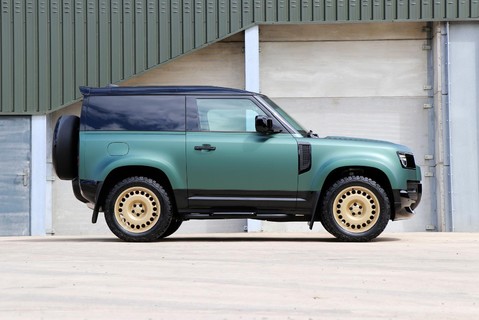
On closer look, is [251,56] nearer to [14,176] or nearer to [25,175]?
[25,175]

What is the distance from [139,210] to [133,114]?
47.2 inches

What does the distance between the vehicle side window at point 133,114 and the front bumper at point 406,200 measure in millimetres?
2752

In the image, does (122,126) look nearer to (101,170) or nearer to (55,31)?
(101,170)

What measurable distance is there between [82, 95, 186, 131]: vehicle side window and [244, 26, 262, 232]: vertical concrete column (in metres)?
6.51

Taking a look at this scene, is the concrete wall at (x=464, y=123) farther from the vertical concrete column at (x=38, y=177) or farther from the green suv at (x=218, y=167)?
the vertical concrete column at (x=38, y=177)

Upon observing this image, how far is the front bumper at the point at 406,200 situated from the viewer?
14297 mm

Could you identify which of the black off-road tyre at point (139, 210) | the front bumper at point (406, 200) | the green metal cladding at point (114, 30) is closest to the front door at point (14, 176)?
the green metal cladding at point (114, 30)

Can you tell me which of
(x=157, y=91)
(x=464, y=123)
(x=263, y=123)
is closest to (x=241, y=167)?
(x=263, y=123)

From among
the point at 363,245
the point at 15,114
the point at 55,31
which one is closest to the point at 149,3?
the point at 55,31

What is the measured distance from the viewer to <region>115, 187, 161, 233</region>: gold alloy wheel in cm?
1427

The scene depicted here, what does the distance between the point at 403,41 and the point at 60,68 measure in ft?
20.4

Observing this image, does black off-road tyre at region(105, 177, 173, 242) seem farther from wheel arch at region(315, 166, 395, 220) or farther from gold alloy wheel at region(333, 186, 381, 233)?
gold alloy wheel at region(333, 186, 381, 233)

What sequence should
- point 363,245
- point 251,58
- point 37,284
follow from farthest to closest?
point 251,58
point 363,245
point 37,284

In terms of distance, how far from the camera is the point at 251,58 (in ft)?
69.3
